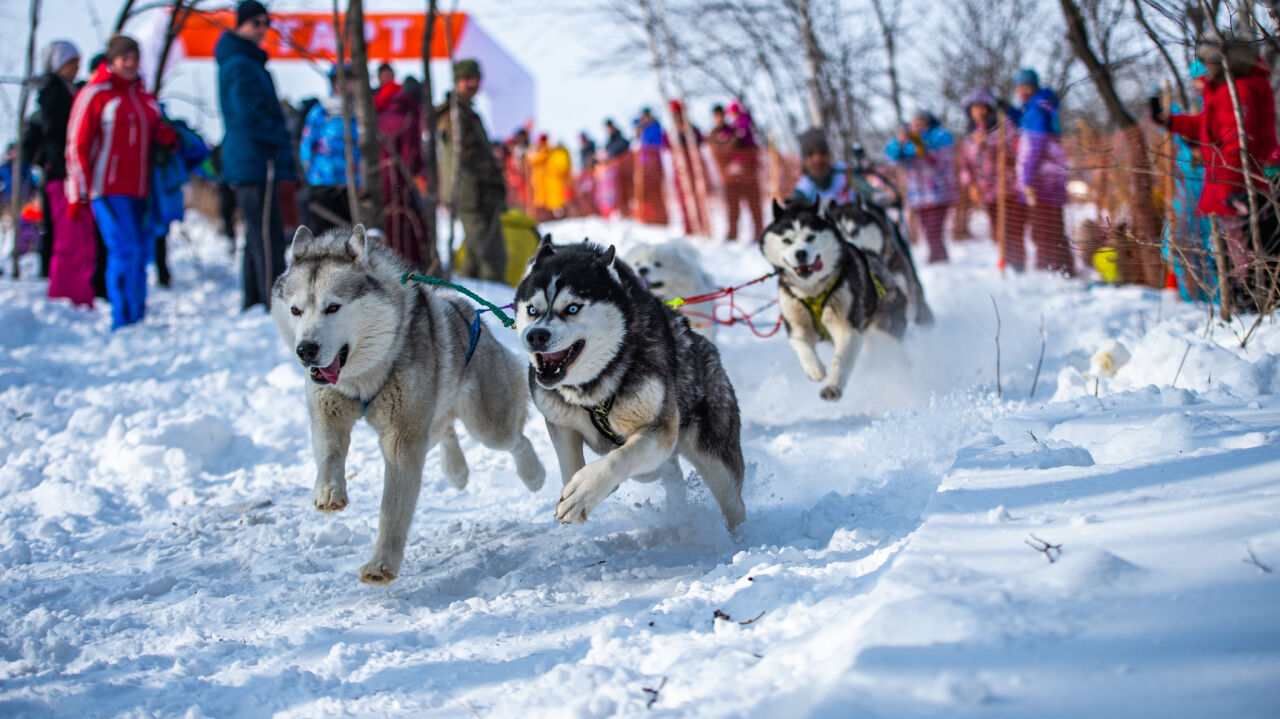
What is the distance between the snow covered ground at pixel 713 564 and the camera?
144cm

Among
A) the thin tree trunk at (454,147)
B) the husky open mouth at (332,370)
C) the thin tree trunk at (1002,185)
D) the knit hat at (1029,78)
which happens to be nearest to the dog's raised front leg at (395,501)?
the husky open mouth at (332,370)

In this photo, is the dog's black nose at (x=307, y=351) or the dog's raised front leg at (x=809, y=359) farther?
the dog's raised front leg at (x=809, y=359)

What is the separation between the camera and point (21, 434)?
4223mm

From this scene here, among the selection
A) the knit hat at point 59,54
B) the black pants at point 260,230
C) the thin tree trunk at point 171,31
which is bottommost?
the black pants at point 260,230

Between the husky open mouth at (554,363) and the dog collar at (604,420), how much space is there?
21 cm

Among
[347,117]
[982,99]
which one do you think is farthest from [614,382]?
[982,99]

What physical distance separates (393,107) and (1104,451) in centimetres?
622

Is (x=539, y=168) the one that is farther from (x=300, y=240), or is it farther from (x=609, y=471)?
(x=609, y=471)

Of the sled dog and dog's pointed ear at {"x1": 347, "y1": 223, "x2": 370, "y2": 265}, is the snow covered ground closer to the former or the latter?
the sled dog

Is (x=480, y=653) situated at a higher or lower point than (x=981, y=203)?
lower

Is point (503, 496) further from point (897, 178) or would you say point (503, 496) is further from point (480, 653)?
point (897, 178)

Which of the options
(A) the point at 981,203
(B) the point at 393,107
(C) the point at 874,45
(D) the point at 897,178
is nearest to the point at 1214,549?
(B) the point at 393,107

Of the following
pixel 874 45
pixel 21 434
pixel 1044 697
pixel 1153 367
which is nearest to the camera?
pixel 1044 697

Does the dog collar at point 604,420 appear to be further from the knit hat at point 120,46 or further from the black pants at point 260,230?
the knit hat at point 120,46
